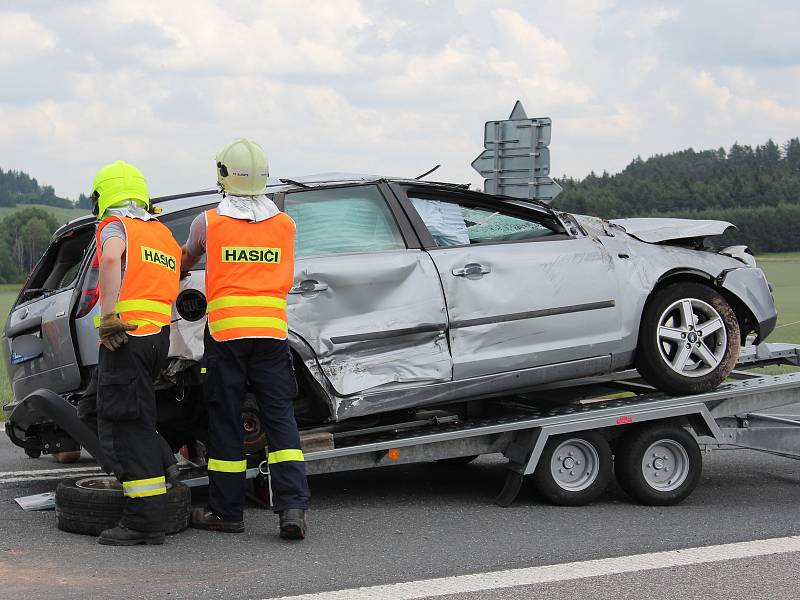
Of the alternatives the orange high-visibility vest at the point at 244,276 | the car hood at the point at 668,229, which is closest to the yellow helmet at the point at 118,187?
the orange high-visibility vest at the point at 244,276

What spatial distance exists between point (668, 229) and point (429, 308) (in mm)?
1769

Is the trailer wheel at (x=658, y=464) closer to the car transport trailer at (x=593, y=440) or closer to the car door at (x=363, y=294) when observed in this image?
the car transport trailer at (x=593, y=440)

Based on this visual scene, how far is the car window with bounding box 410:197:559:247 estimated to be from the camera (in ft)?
20.1

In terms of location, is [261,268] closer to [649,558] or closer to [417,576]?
[417,576]

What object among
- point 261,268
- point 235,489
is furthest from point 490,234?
point 235,489

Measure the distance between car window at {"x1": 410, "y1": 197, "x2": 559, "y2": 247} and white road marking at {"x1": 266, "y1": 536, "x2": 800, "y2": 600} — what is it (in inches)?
83.1

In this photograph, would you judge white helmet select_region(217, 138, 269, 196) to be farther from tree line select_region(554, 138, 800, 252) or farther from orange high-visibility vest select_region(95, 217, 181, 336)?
tree line select_region(554, 138, 800, 252)

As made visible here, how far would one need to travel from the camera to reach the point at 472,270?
5.93 m

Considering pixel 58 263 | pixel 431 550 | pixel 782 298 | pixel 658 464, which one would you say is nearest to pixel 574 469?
pixel 658 464

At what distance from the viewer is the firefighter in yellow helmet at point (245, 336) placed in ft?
16.8

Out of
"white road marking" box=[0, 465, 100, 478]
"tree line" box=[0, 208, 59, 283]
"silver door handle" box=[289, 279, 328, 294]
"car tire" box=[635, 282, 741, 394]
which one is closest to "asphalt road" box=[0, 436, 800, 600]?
"white road marking" box=[0, 465, 100, 478]

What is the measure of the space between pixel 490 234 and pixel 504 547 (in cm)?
201

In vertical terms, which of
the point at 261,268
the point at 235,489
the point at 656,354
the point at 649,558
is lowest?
the point at 649,558

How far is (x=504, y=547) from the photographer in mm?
5004
